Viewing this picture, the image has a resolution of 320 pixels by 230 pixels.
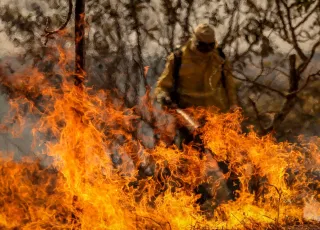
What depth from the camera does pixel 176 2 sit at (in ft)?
30.6

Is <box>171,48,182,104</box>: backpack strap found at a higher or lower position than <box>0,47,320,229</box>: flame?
higher

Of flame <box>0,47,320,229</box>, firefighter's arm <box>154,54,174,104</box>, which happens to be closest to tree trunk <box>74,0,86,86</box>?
flame <box>0,47,320,229</box>

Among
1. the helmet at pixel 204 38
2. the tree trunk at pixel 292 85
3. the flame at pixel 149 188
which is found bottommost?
the flame at pixel 149 188

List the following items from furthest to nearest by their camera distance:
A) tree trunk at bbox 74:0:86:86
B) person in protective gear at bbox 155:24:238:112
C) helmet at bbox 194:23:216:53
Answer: person in protective gear at bbox 155:24:238:112 < helmet at bbox 194:23:216:53 < tree trunk at bbox 74:0:86:86

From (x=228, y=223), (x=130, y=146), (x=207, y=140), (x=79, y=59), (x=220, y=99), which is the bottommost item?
(x=130, y=146)

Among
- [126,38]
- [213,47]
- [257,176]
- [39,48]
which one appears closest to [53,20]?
[39,48]

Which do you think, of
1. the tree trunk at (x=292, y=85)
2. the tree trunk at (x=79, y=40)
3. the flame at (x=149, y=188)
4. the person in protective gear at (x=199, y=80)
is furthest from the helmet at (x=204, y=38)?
the tree trunk at (x=79, y=40)

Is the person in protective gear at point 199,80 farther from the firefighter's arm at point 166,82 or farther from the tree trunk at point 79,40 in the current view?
the tree trunk at point 79,40

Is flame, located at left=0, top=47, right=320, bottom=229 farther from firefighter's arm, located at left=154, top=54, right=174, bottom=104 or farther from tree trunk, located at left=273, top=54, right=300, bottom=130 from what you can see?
tree trunk, located at left=273, top=54, right=300, bottom=130

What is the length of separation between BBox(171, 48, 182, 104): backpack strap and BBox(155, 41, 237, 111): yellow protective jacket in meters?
0.04

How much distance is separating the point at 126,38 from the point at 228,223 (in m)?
4.96

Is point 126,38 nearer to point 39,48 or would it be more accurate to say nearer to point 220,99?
point 39,48

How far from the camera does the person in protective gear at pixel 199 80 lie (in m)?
6.47

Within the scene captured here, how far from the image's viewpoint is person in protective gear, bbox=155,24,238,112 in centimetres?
647
